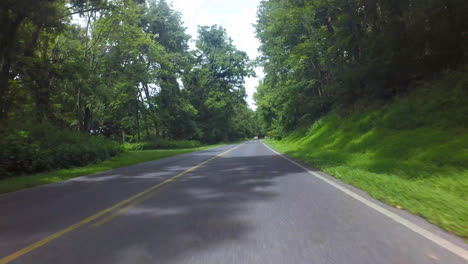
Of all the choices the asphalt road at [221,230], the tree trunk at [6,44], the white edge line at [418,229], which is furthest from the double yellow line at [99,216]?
the tree trunk at [6,44]

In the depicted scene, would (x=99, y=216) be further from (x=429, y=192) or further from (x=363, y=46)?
(x=363, y=46)

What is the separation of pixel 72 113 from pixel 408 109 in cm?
2370

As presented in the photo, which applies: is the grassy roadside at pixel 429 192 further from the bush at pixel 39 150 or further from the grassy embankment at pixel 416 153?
the bush at pixel 39 150

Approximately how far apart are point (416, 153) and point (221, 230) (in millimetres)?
8583

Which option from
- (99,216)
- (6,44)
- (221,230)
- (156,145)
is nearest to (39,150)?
(6,44)

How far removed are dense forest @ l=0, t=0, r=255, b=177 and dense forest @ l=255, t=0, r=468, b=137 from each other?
9.82 metres

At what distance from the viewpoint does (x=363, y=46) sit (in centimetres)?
1791

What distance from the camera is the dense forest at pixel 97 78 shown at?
13633 mm

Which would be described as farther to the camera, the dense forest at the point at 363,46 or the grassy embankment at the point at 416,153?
the dense forest at the point at 363,46

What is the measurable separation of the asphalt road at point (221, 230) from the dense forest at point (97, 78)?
817cm

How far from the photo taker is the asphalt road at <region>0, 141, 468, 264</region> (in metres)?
2.95

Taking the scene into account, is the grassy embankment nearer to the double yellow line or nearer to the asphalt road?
the asphalt road

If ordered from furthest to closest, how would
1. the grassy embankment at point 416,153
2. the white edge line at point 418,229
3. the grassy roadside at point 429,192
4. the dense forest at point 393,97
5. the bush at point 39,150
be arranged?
the bush at point 39,150 < the dense forest at point 393,97 < the grassy embankment at point 416,153 < the grassy roadside at point 429,192 < the white edge line at point 418,229

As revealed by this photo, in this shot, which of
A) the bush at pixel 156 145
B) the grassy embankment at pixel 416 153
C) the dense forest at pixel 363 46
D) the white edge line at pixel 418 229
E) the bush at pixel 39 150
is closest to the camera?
the white edge line at pixel 418 229
